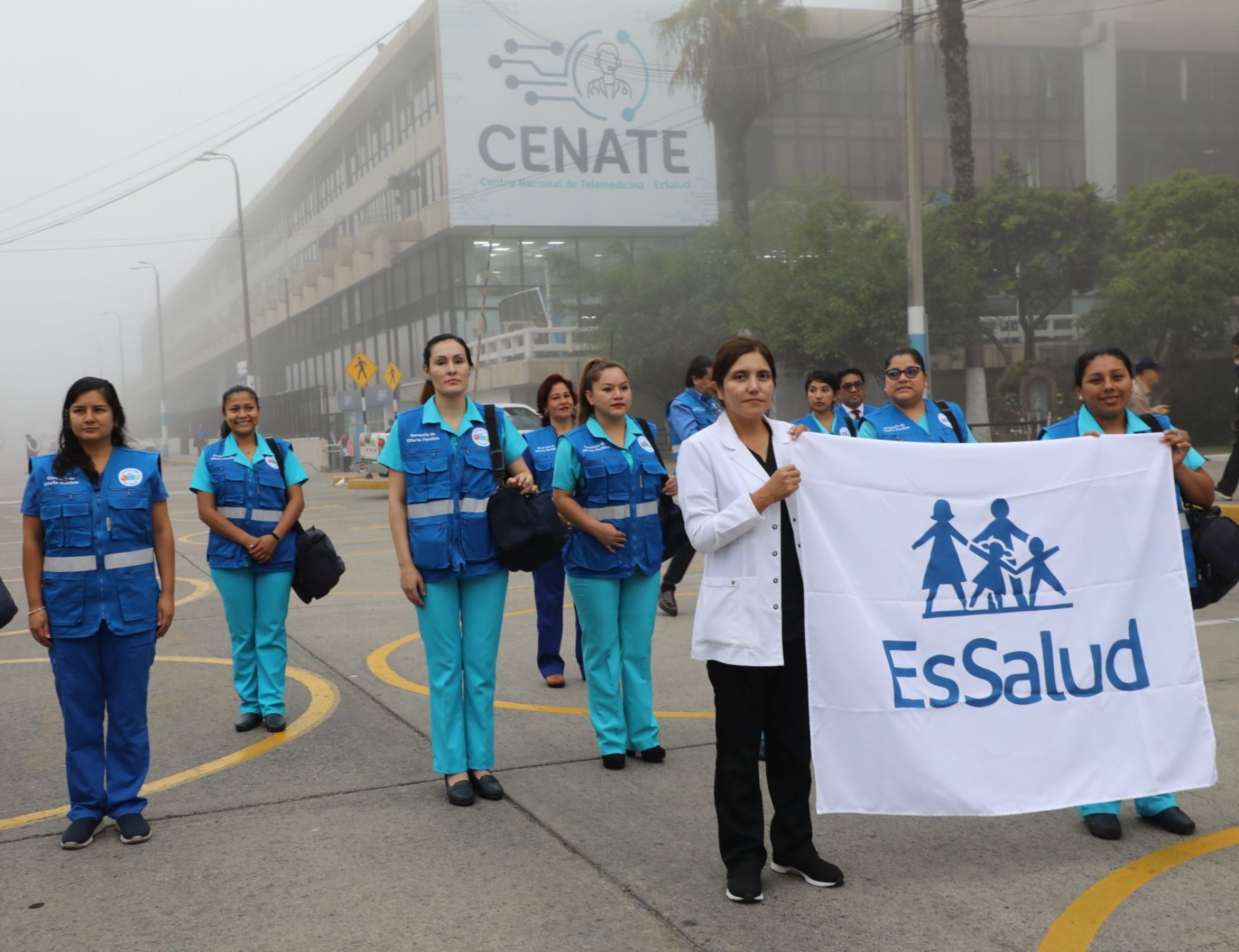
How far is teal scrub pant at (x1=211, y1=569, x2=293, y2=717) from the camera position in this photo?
6703 millimetres

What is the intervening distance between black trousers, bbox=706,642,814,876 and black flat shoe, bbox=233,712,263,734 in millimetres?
3380

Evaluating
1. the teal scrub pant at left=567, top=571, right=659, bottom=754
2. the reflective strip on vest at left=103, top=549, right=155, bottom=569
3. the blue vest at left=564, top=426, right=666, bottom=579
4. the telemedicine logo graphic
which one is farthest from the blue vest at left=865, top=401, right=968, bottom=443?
Result: the telemedicine logo graphic

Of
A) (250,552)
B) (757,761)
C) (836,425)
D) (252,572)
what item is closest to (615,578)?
(757,761)

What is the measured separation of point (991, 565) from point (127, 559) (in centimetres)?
333

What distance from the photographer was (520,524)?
532cm

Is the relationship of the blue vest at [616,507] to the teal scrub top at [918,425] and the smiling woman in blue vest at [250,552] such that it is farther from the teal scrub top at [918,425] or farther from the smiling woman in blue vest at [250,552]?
the smiling woman in blue vest at [250,552]

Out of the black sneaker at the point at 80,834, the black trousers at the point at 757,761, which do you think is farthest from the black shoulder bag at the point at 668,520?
the black sneaker at the point at 80,834

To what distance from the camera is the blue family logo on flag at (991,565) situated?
4.45 meters

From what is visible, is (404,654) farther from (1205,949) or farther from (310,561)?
(1205,949)

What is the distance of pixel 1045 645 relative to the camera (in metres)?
4.50

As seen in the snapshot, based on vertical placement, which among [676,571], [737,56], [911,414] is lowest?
[676,571]

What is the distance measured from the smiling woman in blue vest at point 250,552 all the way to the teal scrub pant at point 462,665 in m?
1.58

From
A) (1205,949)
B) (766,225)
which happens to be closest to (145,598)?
(1205,949)

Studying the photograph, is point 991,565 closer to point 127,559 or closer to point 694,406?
point 127,559
